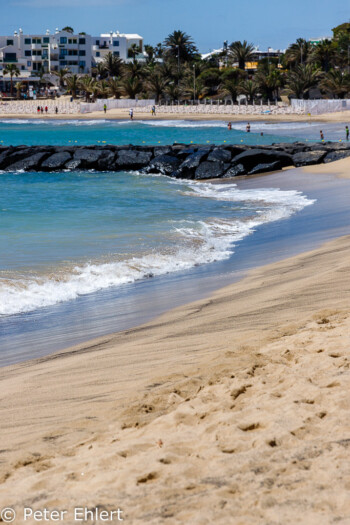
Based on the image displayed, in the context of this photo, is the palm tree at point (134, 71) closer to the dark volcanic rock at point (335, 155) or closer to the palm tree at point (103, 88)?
the palm tree at point (103, 88)

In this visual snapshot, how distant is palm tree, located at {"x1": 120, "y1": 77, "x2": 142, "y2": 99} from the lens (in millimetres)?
112312

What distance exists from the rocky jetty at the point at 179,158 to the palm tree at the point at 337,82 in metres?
58.0

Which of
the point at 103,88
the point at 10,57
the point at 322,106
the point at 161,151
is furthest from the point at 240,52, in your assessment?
the point at 161,151

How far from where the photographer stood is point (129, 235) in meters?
14.3

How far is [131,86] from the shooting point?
112m

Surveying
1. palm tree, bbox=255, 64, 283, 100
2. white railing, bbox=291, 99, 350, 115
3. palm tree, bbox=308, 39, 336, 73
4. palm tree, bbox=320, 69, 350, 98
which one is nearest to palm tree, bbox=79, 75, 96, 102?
palm tree, bbox=255, 64, 283, 100

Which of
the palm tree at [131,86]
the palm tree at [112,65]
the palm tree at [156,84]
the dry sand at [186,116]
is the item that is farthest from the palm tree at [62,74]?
the palm tree at [156,84]

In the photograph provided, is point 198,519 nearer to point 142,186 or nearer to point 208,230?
point 208,230

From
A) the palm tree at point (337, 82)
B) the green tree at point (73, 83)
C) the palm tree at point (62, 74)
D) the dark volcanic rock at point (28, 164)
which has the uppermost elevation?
the palm tree at point (62, 74)

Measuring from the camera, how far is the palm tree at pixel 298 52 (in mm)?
108875

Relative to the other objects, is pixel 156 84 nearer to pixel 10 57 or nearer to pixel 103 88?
pixel 103 88

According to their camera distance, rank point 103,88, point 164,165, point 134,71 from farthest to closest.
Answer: point 103,88, point 134,71, point 164,165

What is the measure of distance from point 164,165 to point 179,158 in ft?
4.43

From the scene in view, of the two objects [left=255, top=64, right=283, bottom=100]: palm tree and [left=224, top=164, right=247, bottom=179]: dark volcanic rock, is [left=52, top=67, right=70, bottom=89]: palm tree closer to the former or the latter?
[left=255, top=64, right=283, bottom=100]: palm tree
